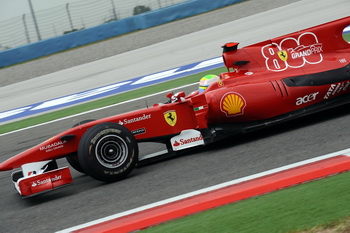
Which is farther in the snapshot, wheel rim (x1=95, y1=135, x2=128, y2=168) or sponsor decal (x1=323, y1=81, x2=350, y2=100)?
sponsor decal (x1=323, y1=81, x2=350, y2=100)

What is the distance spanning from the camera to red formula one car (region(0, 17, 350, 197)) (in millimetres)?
5207

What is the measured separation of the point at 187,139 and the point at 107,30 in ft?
38.4

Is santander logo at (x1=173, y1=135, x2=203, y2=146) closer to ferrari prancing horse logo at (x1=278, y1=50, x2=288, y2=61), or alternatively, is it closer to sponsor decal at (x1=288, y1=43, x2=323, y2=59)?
ferrari prancing horse logo at (x1=278, y1=50, x2=288, y2=61)

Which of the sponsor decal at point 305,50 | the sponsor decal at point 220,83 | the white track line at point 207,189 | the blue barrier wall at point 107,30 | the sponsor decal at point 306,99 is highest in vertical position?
A: the blue barrier wall at point 107,30

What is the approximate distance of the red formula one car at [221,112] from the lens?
521 centimetres

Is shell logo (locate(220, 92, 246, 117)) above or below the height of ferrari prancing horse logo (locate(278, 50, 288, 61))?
below

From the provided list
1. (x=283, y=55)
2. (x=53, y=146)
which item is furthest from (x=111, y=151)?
(x=283, y=55)

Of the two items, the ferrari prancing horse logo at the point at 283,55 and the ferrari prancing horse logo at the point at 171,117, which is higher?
the ferrari prancing horse logo at the point at 283,55

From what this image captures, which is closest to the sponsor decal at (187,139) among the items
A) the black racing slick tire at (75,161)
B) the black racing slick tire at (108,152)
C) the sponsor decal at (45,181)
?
the black racing slick tire at (108,152)

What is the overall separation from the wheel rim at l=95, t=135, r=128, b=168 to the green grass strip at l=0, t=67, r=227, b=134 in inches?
209

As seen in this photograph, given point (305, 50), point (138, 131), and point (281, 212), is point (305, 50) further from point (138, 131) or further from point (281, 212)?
point (281, 212)

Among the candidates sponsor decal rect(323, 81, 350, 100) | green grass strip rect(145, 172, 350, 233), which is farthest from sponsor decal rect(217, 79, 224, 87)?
green grass strip rect(145, 172, 350, 233)

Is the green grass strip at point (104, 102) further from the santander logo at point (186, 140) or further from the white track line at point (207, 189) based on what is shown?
the white track line at point (207, 189)

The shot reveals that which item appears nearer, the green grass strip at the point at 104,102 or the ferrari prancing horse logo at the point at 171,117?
the ferrari prancing horse logo at the point at 171,117
